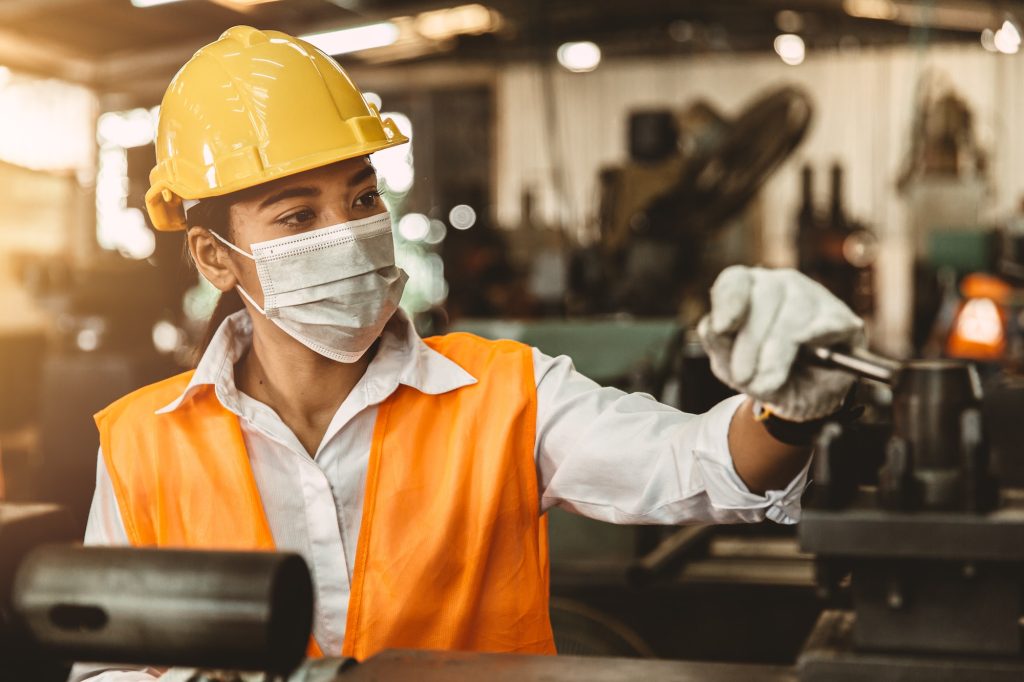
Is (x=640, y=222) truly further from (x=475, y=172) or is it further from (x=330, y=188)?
(x=475, y=172)

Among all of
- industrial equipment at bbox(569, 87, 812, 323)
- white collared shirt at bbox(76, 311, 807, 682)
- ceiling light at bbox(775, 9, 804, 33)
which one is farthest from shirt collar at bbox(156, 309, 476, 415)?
ceiling light at bbox(775, 9, 804, 33)

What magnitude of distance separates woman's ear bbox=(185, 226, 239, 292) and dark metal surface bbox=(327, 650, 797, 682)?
2.12ft

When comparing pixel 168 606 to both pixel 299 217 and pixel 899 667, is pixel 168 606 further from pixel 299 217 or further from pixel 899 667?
pixel 299 217

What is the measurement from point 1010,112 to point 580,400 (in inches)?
337

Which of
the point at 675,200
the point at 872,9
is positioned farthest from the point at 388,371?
the point at 872,9

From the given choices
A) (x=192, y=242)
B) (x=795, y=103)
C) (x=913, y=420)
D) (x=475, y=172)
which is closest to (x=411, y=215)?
(x=475, y=172)

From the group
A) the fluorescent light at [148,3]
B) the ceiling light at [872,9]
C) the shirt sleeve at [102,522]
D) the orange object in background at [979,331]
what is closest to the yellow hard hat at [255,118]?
the shirt sleeve at [102,522]

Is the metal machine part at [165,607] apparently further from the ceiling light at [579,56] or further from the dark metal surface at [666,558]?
the ceiling light at [579,56]

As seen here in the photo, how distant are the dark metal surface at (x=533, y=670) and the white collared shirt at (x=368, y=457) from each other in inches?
13.1

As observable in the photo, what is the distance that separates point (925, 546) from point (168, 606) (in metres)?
0.54

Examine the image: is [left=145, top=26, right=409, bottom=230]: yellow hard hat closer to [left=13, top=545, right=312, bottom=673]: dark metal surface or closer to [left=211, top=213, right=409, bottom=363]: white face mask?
[left=211, top=213, right=409, bottom=363]: white face mask

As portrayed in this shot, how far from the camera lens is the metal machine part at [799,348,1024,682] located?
0.78m

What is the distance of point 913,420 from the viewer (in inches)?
32.3

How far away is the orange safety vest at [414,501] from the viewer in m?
1.38
